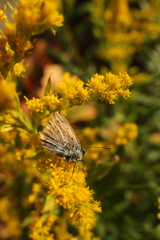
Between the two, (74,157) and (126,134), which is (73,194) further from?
(126,134)

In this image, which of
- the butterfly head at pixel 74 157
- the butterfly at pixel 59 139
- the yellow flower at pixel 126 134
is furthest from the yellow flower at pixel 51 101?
the yellow flower at pixel 126 134

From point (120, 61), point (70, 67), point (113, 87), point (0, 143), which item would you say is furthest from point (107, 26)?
point (0, 143)

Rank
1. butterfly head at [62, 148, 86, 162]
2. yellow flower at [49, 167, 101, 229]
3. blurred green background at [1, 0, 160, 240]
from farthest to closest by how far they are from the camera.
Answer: blurred green background at [1, 0, 160, 240] < butterfly head at [62, 148, 86, 162] < yellow flower at [49, 167, 101, 229]

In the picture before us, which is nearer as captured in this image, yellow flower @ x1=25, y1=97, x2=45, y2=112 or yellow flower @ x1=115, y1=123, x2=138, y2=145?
yellow flower @ x1=25, y1=97, x2=45, y2=112

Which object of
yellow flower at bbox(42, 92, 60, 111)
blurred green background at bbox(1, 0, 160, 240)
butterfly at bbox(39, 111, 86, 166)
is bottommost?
blurred green background at bbox(1, 0, 160, 240)

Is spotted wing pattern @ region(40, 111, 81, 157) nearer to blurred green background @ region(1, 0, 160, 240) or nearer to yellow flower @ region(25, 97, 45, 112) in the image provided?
yellow flower @ region(25, 97, 45, 112)

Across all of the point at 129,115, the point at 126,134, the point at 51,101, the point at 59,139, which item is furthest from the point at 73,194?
the point at 129,115

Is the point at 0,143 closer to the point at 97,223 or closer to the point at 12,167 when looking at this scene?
the point at 12,167

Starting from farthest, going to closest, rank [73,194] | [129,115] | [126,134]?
[129,115]
[126,134]
[73,194]

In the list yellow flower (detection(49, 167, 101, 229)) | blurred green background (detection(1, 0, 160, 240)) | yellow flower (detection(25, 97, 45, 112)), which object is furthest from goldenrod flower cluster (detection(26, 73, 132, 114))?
blurred green background (detection(1, 0, 160, 240))
